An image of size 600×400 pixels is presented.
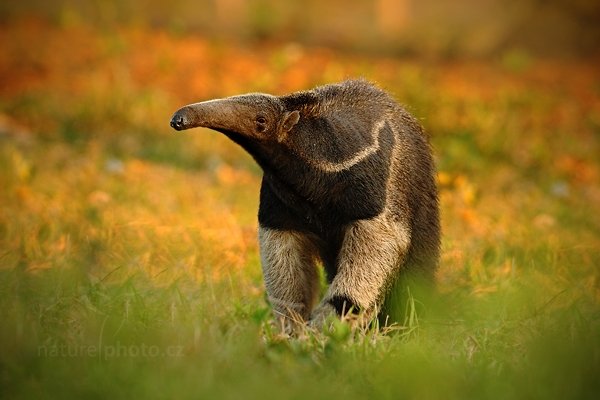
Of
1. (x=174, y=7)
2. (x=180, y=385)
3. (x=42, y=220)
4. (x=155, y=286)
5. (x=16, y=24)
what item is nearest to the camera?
(x=180, y=385)

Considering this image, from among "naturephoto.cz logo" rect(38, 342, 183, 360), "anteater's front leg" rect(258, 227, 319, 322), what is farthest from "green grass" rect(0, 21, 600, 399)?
"anteater's front leg" rect(258, 227, 319, 322)

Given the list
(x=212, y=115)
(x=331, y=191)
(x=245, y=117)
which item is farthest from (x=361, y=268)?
(x=212, y=115)

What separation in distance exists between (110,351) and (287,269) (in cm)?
143

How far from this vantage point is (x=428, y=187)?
496cm

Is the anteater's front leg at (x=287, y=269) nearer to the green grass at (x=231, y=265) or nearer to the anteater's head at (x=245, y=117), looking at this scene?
the green grass at (x=231, y=265)

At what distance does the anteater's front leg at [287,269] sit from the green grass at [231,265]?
18cm

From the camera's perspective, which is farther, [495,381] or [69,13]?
[69,13]

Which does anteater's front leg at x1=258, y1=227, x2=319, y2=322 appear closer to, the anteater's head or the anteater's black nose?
the anteater's head

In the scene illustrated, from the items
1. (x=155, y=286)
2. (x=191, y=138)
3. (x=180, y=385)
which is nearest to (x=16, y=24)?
(x=191, y=138)

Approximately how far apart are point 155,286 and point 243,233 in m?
1.68

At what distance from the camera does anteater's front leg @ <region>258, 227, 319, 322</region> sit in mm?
4598

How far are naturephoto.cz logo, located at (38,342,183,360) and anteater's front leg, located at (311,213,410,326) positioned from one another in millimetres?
1079

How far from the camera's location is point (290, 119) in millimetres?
4195

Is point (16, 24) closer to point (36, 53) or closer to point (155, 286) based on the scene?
point (36, 53)
